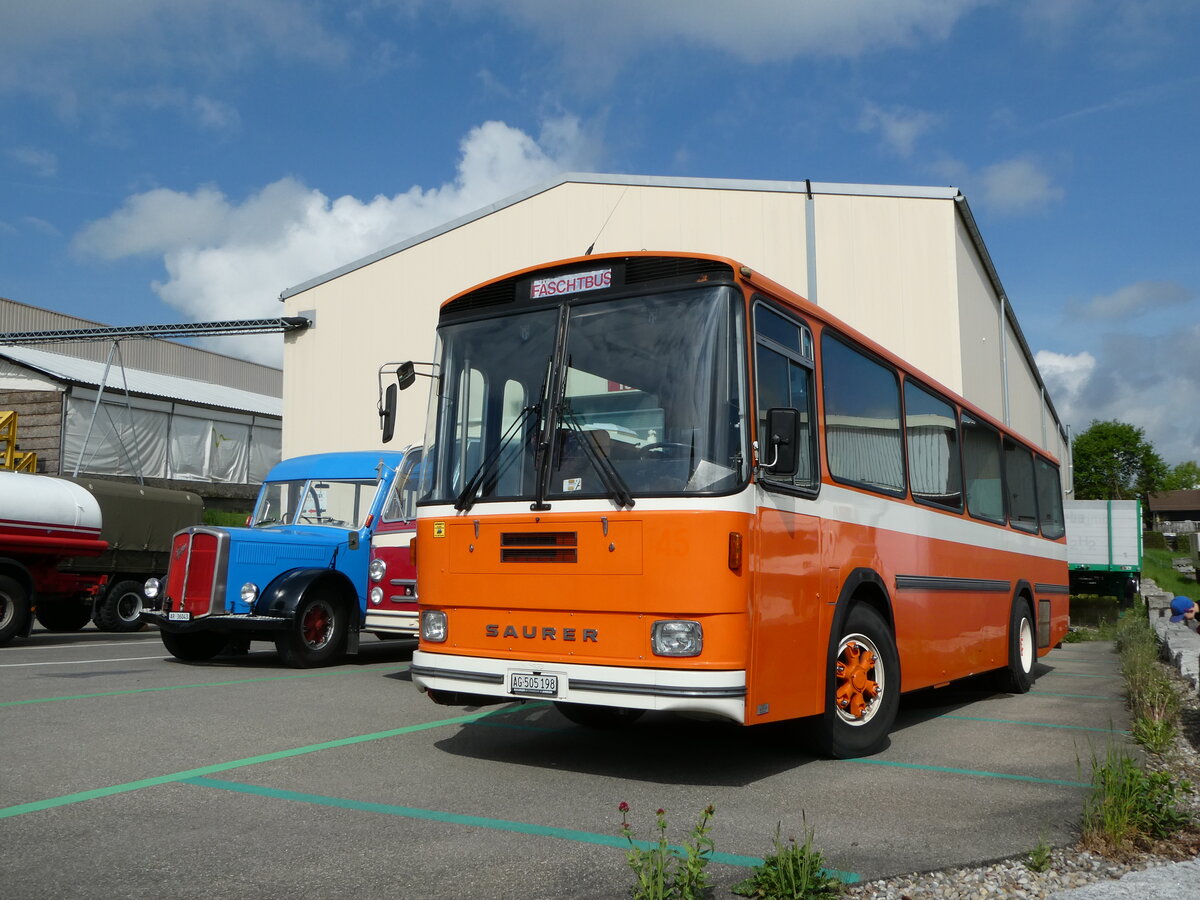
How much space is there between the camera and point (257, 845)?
4609 millimetres

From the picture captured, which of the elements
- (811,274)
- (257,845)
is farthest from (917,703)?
(811,274)

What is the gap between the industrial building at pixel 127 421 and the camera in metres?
39.0

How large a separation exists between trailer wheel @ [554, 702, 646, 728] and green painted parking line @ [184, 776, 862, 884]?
2599 millimetres

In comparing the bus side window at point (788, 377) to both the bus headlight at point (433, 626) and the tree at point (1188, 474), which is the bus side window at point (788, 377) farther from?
the tree at point (1188, 474)

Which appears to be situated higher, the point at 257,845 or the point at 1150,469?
the point at 1150,469

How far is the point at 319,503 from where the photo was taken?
43.9 feet

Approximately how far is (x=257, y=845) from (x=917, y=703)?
289 inches

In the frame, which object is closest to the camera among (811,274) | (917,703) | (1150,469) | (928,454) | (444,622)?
(444,622)

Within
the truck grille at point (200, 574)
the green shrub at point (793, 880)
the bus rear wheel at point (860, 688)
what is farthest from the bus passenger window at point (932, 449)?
the truck grille at point (200, 574)

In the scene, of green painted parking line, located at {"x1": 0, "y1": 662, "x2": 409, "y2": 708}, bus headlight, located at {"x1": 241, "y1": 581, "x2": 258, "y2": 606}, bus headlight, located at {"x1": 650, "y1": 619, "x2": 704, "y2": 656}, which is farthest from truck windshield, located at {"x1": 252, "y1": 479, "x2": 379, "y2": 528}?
bus headlight, located at {"x1": 650, "y1": 619, "x2": 704, "y2": 656}

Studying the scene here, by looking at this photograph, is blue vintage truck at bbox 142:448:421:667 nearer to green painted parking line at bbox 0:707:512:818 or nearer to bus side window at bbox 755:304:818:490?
green painted parking line at bbox 0:707:512:818

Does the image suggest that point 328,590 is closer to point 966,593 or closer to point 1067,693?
point 966,593

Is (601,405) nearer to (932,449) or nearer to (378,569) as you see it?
(932,449)

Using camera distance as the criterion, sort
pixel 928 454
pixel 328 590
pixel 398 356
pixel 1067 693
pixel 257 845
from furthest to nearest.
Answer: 1. pixel 398 356
2. pixel 328 590
3. pixel 1067 693
4. pixel 928 454
5. pixel 257 845
